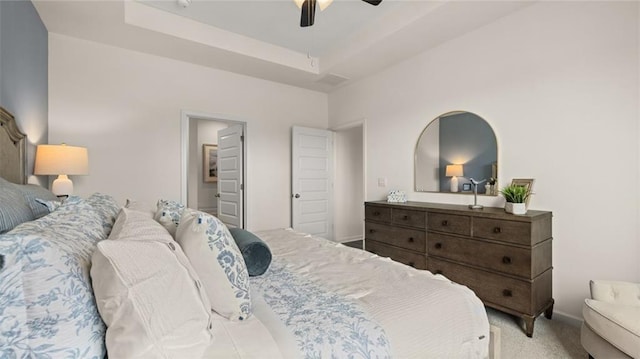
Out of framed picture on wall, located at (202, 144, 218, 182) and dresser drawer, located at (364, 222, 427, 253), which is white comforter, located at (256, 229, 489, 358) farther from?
framed picture on wall, located at (202, 144, 218, 182)

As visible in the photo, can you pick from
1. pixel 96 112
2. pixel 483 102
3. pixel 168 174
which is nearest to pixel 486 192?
pixel 483 102

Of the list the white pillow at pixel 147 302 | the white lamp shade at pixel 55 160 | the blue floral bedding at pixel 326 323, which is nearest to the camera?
the white pillow at pixel 147 302

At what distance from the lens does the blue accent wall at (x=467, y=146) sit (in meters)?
2.81

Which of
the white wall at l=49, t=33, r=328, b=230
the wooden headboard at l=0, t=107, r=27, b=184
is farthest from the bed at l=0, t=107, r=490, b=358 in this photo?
the white wall at l=49, t=33, r=328, b=230

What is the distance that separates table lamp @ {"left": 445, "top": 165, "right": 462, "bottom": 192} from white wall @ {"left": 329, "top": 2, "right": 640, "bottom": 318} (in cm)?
11

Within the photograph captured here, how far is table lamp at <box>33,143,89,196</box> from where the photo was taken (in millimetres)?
2389

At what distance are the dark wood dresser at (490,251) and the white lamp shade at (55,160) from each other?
124 inches

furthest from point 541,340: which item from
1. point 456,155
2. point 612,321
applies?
point 456,155

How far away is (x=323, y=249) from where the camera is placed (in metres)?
1.92

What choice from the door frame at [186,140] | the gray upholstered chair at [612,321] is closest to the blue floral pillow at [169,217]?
the door frame at [186,140]

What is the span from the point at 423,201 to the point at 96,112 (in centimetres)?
388

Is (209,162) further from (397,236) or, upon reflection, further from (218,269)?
(218,269)

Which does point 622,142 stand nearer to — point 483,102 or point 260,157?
point 483,102

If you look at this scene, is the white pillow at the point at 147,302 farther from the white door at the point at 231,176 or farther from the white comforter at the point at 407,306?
the white door at the point at 231,176
